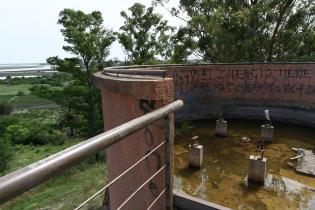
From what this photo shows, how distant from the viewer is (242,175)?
5.75 metres

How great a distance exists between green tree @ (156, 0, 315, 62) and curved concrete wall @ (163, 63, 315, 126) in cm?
807

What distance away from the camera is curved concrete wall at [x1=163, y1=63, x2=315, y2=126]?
992 centimetres

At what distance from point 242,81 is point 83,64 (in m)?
15.3

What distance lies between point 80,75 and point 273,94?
635 inches

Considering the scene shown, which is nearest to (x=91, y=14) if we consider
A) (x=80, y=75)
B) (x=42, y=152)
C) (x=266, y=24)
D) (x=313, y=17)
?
(x=80, y=75)

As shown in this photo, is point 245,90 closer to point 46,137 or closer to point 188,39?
point 188,39

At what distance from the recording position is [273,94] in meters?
10.4

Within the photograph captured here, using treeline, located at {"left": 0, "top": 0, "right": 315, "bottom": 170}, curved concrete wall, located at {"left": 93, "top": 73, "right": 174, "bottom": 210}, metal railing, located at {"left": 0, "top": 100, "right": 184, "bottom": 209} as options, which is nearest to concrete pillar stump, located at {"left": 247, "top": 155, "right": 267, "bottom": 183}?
curved concrete wall, located at {"left": 93, "top": 73, "right": 174, "bottom": 210}

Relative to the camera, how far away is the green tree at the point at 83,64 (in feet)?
73.0

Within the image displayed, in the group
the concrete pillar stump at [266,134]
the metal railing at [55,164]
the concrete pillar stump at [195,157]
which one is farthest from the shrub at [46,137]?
the metal railing at [55,164]

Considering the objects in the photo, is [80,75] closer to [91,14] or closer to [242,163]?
[91,14]

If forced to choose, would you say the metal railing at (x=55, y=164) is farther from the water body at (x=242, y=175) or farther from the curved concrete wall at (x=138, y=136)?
the water body at (x=242, y=175)

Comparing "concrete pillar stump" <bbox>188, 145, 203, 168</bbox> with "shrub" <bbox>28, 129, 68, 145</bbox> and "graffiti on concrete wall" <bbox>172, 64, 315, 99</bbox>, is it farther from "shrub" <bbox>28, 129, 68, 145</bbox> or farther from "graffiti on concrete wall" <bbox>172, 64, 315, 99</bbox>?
"shrub" <bbox>28, 129, 68, 145</bbox>

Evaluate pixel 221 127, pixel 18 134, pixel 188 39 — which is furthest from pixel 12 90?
pixel 221 127
